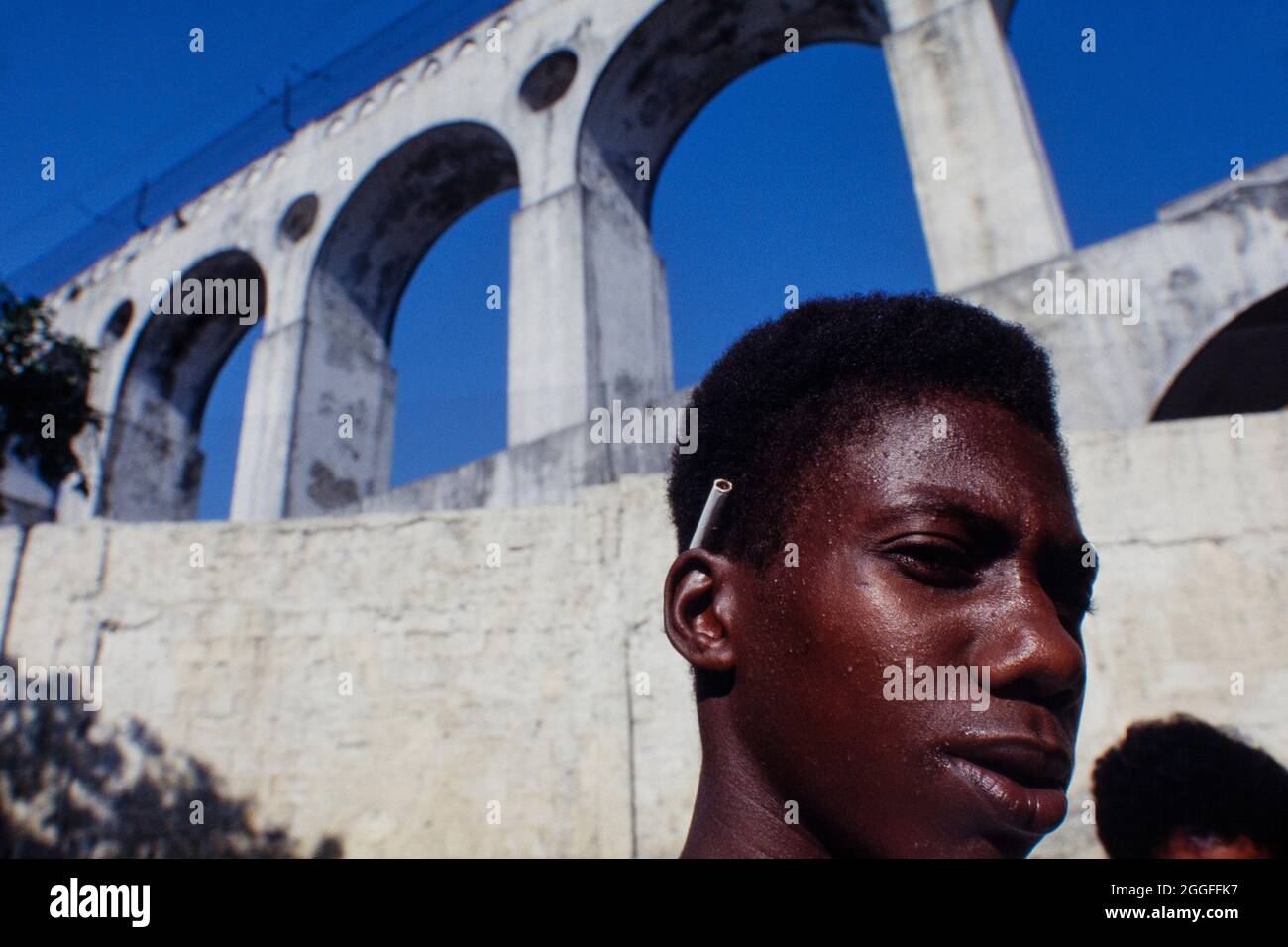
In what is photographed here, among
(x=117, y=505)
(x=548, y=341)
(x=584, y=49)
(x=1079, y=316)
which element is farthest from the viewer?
(x=117, y=505)

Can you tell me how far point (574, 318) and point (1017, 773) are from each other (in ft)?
29.3

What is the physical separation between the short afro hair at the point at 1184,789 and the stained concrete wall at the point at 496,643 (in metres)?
0.24

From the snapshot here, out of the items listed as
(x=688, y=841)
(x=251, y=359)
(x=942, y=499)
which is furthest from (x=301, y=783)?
(x=251, y=359)

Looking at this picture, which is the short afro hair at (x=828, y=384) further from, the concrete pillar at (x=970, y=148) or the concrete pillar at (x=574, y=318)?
the concrete pillar at (x=574, y=318)

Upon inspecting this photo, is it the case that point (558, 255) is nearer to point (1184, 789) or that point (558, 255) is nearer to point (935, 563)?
point (1184, 789)

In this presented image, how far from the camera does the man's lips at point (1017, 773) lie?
101cm

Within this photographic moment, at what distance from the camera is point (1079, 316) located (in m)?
5.11

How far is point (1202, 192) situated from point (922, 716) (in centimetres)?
831

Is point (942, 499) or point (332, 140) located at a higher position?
point (332, 140)

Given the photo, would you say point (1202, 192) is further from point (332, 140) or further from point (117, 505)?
point (117, 505)

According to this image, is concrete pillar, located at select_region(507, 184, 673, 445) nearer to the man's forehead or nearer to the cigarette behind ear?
the cigarette behind ear

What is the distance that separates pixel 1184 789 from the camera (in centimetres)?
257

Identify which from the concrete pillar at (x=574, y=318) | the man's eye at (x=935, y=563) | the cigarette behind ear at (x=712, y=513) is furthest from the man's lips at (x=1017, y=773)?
the concrete pillar at (x=574, y=318)

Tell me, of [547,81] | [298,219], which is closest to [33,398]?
[298,219]
